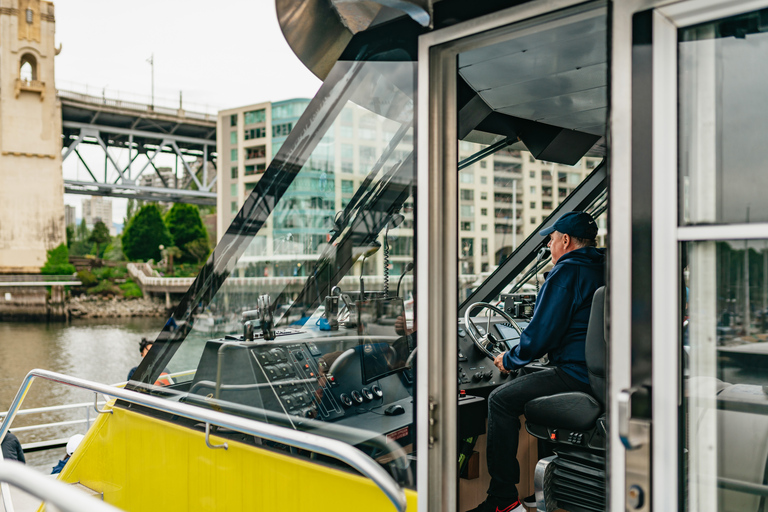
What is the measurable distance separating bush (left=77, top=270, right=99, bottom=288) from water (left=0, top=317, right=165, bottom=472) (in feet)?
12.2

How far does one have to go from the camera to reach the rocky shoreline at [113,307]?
40750mm

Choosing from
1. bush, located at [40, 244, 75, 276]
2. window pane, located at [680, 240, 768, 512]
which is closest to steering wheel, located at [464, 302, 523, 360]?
window pane, located at [680, 240, 768, 512]

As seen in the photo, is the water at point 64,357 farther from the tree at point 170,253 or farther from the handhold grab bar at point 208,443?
the tree at point 170,253

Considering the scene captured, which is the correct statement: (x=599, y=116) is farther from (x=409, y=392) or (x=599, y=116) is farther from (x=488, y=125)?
(x=409, y=392)

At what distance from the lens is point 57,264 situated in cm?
4075

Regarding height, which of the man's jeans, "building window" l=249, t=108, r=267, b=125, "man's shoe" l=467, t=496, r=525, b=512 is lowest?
"man's shoe" l=467, t=496, r=525, b=512

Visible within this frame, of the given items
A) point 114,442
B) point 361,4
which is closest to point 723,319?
point 361,4

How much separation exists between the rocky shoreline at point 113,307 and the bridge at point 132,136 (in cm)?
752

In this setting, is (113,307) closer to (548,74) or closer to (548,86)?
(548,86)

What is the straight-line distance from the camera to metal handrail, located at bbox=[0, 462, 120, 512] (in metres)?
1.42

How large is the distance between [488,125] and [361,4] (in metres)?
1.81

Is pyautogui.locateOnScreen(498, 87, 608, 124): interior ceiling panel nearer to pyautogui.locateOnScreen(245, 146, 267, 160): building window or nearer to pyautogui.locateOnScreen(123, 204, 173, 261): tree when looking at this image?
pyautogui.locateOnScreen(245, 146, 267, 160): building window

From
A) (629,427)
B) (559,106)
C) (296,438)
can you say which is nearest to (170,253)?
(559,106)

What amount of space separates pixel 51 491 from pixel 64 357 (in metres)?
30.2
